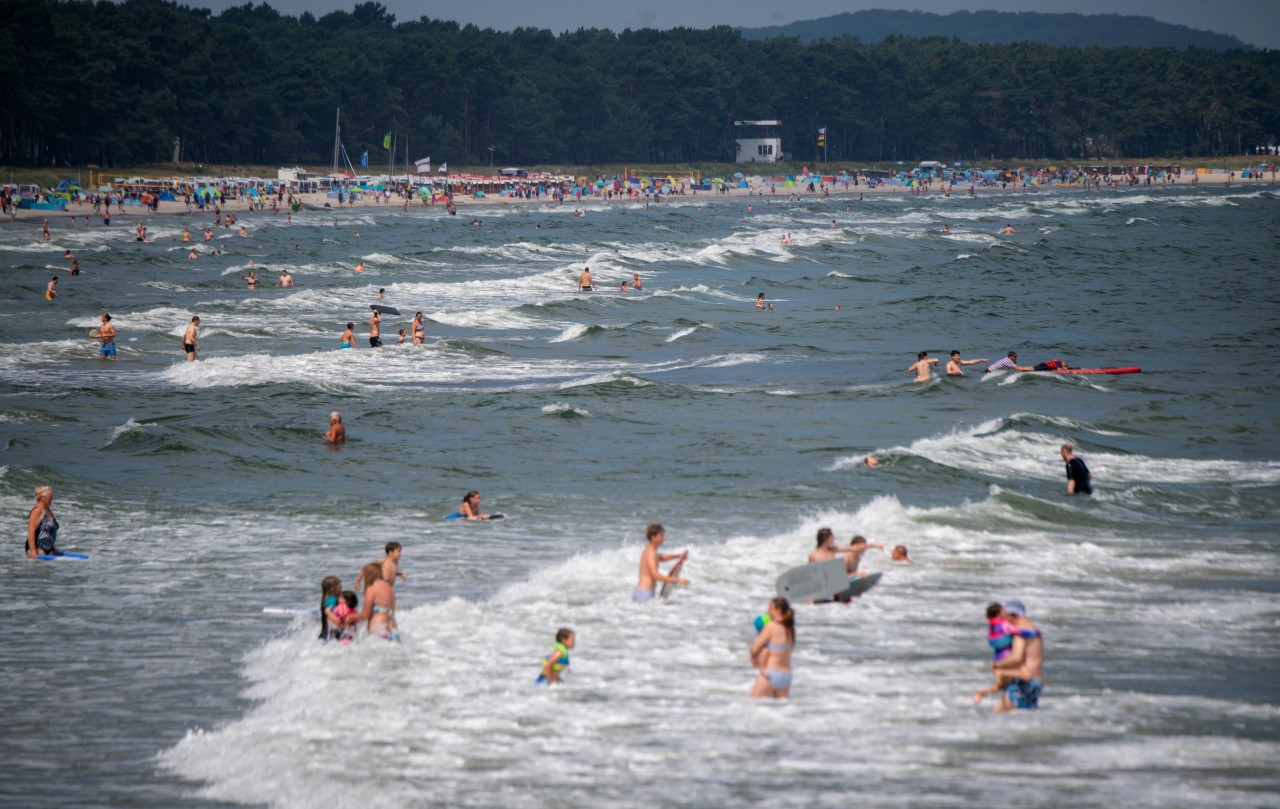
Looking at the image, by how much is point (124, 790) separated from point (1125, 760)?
7.47 meters

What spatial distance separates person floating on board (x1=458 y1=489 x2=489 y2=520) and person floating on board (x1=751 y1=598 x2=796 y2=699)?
757 cm

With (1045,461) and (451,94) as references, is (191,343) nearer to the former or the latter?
(1045,461)

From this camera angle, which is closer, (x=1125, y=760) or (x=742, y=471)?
(x=1125, y=760)

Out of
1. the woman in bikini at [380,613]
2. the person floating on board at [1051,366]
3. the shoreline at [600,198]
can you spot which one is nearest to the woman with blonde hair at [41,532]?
the woman in bikini at [380,613]

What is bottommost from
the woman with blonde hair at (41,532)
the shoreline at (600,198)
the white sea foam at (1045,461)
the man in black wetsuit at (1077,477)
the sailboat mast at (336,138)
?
the woman with blonde hair at (41,532)

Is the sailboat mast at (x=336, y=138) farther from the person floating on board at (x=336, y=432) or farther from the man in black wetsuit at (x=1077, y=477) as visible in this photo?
the man in black wetsuit at (x=1077, y=477)

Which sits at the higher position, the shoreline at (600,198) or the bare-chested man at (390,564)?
the shoreline at (600,198)

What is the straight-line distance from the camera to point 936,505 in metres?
18.9

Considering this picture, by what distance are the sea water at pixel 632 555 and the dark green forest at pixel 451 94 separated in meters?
73.6

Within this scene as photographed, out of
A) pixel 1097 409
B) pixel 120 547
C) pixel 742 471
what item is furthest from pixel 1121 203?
pixel 120 547

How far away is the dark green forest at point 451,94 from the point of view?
108125 mm

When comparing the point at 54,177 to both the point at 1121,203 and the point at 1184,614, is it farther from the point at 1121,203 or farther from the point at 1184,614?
the point at 1184,614

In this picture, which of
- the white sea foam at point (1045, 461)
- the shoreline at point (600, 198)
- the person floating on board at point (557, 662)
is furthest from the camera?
the shoreline at point (600, 198)

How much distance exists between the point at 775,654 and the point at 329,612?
4.58m
